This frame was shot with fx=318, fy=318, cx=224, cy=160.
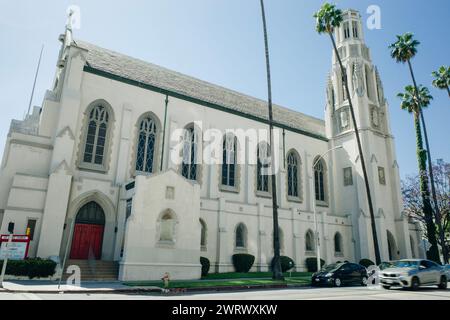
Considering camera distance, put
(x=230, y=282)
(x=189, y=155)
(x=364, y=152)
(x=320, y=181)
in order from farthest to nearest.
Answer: (x=320, y=181), (x=364, y=152), (x=189, y=155), (x=230, y=282)

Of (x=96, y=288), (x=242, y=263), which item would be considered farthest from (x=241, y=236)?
(x=96, y=288)

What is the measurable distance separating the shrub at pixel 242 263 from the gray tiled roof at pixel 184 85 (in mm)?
13880

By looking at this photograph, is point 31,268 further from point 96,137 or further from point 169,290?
point 96,137

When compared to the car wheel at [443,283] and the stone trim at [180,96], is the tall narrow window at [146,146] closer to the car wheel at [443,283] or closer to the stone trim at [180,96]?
the stone trim at [180,96]

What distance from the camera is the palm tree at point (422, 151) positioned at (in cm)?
3356

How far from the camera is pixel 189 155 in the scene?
89.7ft

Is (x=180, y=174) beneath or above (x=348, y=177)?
beneath

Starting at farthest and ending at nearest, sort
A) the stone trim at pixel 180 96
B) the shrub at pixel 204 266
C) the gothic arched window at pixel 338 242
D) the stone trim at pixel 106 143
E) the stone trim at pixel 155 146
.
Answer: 1. the gothic arched window at pixel 338 242
2. the stone trim at pixel 180 96
3. the stone trim at pixel 155 146
4. the stone trim at pixel 106 143
5. the shrub at pixel 204 266

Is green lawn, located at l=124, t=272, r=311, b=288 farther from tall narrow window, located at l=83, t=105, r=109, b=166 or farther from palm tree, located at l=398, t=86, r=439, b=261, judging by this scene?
palm tree, located at l=398, t=86, r=439, b=261

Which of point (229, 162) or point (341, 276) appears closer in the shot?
point (341, 276)

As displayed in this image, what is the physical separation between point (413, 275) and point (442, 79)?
29.2 meters

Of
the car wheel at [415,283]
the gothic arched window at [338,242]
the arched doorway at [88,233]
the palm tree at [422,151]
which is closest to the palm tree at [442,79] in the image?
the palm tree at [422,151]

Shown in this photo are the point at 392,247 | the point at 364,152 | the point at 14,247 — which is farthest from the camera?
the point at 364,152
